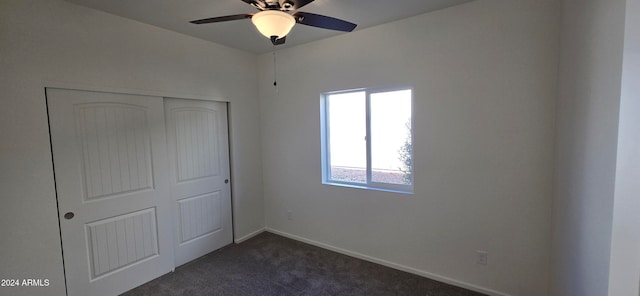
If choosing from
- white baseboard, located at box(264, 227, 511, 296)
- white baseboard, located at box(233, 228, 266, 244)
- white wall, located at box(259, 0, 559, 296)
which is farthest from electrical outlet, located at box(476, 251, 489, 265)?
white baseboard, located at box(233, 228, 266, 244)

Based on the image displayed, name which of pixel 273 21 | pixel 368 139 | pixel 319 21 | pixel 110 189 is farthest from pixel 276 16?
pixel 110 189

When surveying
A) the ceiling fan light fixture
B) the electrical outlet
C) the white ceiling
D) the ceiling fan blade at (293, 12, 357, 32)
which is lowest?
the electrical outlet

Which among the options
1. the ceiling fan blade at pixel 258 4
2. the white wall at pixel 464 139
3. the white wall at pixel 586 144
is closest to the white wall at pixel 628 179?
the white wall at pixel 586 144

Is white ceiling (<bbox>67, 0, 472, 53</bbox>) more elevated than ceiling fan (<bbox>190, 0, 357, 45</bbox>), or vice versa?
white ceiling (<bbox>67, 0, 472, 53</bbox>)

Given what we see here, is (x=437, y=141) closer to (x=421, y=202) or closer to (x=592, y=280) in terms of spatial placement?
(x=421, y=202)

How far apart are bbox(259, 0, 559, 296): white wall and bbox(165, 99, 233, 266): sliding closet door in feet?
4.32

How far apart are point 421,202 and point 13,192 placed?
11.1 feet

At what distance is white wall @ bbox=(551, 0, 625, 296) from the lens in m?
1.15

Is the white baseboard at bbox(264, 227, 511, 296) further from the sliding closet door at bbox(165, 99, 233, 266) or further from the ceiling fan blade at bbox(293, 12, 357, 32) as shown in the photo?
the ceiling fan blade at bbox(293, 12, 357, 32)

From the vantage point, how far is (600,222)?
4.01ft

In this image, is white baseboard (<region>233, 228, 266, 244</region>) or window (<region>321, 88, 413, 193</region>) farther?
white baseboard (<region>233, 228, 266, 244</region>)

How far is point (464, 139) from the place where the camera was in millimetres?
2318

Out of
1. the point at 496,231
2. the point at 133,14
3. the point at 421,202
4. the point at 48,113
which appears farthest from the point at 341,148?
the point at 48,113

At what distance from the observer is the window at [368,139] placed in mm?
2736
